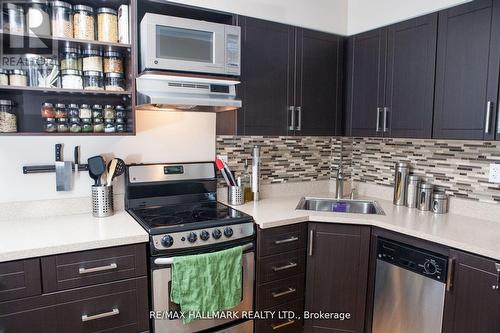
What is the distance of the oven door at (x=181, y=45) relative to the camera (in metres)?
1.79

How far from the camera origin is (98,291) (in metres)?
1.62

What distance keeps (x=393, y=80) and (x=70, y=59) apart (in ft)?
6.45

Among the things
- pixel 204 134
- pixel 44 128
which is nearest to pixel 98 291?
pixel 44 128

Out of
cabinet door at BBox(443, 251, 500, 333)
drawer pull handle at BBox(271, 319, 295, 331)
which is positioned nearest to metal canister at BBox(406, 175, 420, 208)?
cabinet door at BBox(443, 251, 500, 333)

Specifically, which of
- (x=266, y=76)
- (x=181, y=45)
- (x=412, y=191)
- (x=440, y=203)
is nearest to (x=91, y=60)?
(x=181, y=45)

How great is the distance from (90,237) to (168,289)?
1.53 feet

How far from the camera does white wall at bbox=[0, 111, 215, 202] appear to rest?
1919mm

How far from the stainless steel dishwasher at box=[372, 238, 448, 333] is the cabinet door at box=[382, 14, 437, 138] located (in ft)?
2.43

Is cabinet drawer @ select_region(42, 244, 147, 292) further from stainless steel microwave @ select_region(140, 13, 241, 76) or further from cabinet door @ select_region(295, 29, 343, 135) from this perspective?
cabinet door @ select_region(295, 29, 343, 135)

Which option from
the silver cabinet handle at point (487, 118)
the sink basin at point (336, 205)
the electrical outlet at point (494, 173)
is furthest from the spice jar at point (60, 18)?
the electrical outlet at point (494, 173)

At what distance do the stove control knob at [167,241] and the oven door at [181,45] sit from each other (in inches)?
34.6

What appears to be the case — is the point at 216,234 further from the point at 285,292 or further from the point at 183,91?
the point at 183,91

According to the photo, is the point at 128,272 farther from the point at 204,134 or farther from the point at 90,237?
the point at 204,134

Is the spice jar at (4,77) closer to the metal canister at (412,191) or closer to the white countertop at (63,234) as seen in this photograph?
the white countertop at (63,234)
